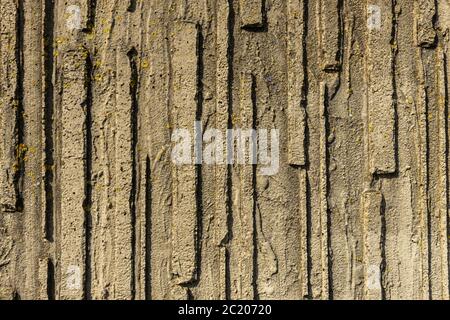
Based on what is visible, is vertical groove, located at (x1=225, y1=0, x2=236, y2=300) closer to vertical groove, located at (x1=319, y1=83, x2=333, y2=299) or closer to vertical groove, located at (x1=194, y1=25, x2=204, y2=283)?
vertical groove, located at (x1=194, y1=25, x2=204, y2=283)

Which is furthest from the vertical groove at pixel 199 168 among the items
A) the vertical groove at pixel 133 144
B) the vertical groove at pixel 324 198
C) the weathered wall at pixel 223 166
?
the vertical groove at pixel 324 198

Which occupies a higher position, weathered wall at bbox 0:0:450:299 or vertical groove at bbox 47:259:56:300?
weathered wall at bbox 0:0:450:299

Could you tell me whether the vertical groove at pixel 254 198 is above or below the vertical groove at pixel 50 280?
above

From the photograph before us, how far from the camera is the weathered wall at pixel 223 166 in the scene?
2.77ft

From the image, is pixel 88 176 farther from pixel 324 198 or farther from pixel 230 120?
pixel 324 198

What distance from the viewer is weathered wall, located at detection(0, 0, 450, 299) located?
2.77ft

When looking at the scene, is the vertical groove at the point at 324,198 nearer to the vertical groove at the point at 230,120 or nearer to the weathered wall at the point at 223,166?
the weathered wall at the point at 223,166

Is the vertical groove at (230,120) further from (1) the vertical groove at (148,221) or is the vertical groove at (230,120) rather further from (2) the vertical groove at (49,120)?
(2) the vertical groove at (49,120)

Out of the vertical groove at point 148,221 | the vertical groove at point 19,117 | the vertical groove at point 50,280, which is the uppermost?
the vertical groove at point 19,117

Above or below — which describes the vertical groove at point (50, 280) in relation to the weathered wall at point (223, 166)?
below

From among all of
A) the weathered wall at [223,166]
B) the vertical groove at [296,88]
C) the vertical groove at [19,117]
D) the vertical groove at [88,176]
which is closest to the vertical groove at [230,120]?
the weathered wall at [223,166]

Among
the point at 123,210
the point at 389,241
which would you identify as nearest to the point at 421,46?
the point at 389,241

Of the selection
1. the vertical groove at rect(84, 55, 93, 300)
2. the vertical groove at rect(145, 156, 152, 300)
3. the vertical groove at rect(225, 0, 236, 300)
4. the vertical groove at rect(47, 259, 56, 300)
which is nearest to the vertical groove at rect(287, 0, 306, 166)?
the vertical groove at rect(225, 0, 236, 300)

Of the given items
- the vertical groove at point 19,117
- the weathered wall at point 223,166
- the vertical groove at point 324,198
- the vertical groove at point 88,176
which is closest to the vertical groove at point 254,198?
the weathered wall at point 223,166
